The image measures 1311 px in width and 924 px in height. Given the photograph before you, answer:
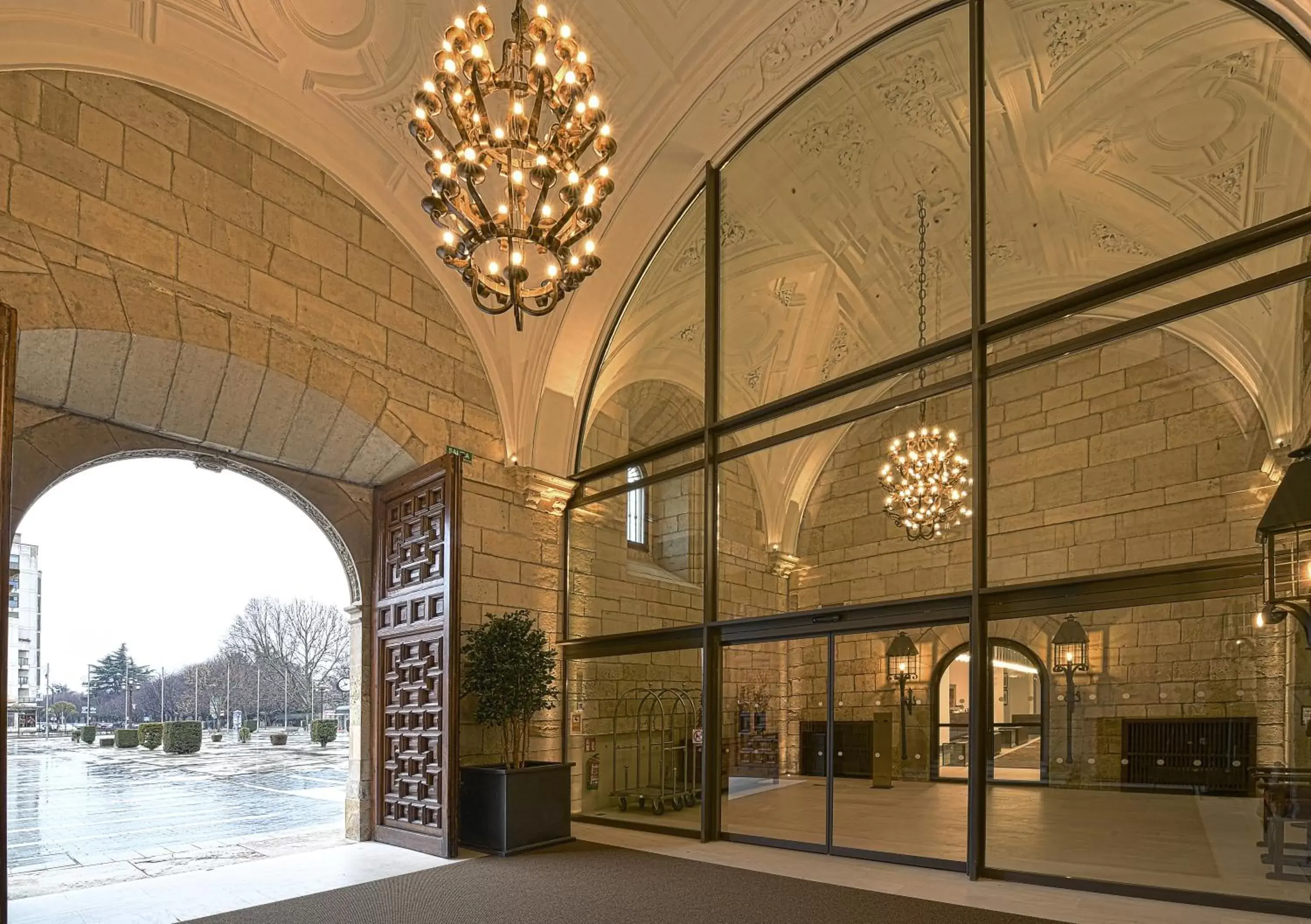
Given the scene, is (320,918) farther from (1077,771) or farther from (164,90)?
(164,90)

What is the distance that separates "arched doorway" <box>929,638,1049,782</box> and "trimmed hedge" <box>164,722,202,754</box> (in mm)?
13505

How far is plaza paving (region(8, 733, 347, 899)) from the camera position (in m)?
6.36

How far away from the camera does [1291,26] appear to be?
16.1 feet

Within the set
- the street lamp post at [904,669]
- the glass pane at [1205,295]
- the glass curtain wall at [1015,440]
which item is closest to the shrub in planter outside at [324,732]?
the glass curtain wall at [1015,440]

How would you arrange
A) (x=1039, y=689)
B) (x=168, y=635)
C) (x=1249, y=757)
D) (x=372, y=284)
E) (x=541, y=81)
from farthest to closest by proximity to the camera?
(x=168, y=635)
(x=372, y=284)
(x=1039, y=689)
(x=1249, y=757)
(x=541, y=81)

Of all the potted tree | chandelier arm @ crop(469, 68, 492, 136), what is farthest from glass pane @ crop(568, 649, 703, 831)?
chandelier arm @ crop(469, 68, 492, 136)

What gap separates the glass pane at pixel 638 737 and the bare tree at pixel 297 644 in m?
Result: 12.0

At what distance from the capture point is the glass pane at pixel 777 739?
21.4 ft

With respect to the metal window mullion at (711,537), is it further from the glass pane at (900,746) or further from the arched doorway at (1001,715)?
the arched doorway at (1001,715)

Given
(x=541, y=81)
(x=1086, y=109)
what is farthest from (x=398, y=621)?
(x=1086, y=109)

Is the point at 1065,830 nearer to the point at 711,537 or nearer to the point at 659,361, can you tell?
the point at 711,537

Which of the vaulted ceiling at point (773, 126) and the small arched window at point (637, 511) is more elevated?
the vaulted ceiling at point (773, 126)

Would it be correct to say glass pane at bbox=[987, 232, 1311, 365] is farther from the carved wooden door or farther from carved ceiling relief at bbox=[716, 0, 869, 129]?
the carved wooden door

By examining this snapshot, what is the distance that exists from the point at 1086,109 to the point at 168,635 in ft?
44.1
